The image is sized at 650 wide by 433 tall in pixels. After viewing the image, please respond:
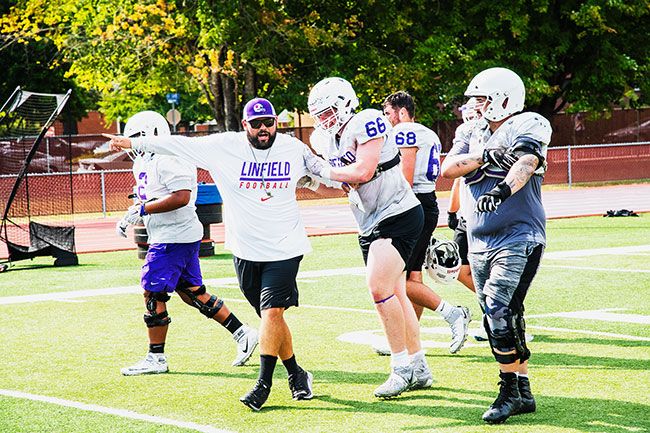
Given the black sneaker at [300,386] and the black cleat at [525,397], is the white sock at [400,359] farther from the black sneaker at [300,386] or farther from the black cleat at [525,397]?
the black cleat at [525,397]

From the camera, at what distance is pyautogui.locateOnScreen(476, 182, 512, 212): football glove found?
665 cm

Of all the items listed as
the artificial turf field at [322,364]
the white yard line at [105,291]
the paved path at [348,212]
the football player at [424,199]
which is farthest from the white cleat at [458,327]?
the paved path at [348,212]

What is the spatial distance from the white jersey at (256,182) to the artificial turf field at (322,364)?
1.07 m

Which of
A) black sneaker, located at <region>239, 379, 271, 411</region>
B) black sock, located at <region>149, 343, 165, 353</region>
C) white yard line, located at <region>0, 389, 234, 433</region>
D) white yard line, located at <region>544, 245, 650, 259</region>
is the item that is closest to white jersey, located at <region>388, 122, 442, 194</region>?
black sock, located at <region>149, 343, 165, 353</region>

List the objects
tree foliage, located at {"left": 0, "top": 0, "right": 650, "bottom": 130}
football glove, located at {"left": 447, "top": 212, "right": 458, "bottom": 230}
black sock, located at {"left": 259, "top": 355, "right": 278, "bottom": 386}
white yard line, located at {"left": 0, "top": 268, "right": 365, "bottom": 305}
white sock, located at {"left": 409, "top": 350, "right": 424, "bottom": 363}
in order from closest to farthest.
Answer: black sock, located at {"left": 259, "top": 355, "right": 278, "bottom": 386}, white sock, located at {"left": 409, "top": 350, "right": 424, "bottom": 363}, football glove, located at {"left": 447, "top": 212, "right": 458, "bottom": 230}, white yard line, located at {"left": 0, "top": 268, "right": 365, "bottom": 305}, tree foliage, located at {"left": 0, "top": 0, "right": 650, "bottom": 130}

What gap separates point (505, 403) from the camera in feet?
22.5

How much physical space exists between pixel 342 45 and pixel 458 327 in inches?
909

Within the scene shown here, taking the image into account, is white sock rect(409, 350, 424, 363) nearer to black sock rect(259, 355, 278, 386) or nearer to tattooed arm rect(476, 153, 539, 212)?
black sock rect(259, 355, 278, 386)

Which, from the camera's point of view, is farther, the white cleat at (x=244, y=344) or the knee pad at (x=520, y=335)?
the white cleat at (x=244, y=344)

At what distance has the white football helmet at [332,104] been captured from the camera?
7629mm

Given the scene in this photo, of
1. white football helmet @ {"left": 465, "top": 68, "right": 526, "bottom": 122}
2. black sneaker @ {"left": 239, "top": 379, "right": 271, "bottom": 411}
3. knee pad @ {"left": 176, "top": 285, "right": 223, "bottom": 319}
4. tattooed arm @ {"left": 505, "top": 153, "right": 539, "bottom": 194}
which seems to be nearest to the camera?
tattooed arm @ {"left": 505, "top": 153, "right": 539, "bottom": 194}

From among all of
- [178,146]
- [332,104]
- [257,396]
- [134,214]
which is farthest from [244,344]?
[332,104]

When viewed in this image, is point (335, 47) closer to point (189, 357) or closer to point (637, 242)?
point (637, 242)

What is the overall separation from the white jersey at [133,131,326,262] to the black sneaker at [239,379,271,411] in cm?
84
